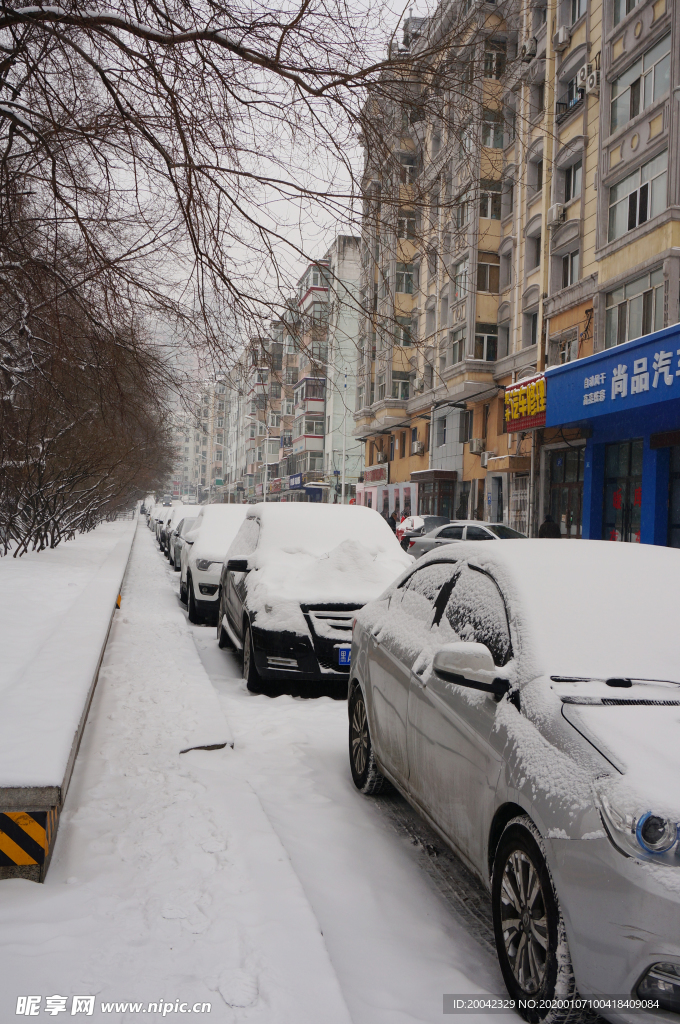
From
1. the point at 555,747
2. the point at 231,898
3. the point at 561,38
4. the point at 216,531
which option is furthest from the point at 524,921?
the point at 561,38

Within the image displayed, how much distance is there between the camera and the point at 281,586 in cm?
732

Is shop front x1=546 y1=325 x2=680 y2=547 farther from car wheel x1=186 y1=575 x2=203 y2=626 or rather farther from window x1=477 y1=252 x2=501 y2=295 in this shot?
car wheel x1=186 y1=575 x2=203 y2=626

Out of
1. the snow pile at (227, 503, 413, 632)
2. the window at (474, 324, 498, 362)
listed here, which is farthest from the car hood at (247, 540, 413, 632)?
the window at (474, 324, 498, 362)

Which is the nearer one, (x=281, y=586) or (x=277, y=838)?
(x=277, y=838)

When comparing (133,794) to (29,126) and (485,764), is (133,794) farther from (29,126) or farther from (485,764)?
(29,126)

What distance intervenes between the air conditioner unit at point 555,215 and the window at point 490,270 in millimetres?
6390

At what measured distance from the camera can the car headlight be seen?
223 centimetres

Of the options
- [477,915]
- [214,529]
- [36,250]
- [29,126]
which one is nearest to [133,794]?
[477,915]

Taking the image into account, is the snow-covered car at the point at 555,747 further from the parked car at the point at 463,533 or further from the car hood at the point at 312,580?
the parked car at the point at 463,533

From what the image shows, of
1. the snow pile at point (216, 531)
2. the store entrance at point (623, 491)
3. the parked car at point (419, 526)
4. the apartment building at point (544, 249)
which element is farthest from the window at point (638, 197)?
the snow pile at point (216, 531)

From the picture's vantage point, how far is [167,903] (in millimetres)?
3141

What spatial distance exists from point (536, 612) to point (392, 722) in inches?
51.7

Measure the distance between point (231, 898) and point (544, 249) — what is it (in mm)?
28658
